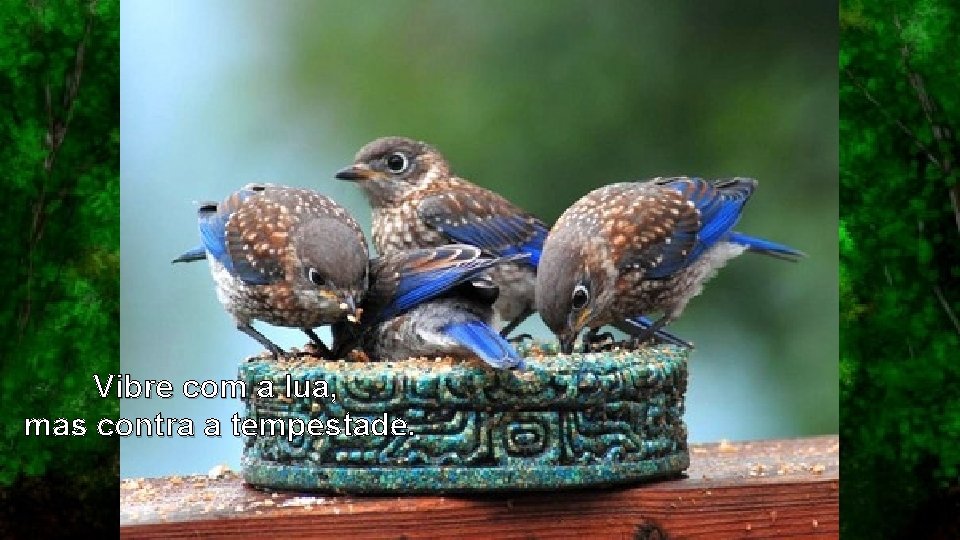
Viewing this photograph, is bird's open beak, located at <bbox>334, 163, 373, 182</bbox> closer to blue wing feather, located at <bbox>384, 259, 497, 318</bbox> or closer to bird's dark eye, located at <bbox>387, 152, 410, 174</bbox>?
bird's dark eye, located at <bbox>387, 152, 410, 174</bbox>

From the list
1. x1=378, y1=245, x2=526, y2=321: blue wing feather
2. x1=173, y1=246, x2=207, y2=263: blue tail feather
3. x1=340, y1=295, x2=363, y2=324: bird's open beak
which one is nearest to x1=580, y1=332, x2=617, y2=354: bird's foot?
x1=378, y1=245, x2=526, y2=321: blue wing feather

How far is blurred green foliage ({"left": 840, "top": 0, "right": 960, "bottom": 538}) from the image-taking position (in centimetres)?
418

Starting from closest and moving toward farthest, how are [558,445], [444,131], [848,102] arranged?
[558,445]
[848,102]
[444,131]

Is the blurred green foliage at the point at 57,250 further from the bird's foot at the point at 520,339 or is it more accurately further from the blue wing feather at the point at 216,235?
the bird's foot at the point at 520,339

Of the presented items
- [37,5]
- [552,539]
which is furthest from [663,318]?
[37,5]

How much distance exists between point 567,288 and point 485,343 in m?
0.63

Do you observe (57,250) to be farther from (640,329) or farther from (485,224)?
(640,329)

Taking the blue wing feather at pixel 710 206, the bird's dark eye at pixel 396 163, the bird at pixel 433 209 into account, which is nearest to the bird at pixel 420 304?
the bird at pixel 433 209

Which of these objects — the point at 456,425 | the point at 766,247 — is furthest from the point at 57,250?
the point at 766,247

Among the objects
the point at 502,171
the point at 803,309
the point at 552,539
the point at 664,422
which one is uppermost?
the point at 502,171

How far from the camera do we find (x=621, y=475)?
4.01 meters

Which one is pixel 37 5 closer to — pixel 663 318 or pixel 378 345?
pixel 378 345

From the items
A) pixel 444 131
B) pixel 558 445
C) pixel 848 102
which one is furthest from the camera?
pixel 444 131

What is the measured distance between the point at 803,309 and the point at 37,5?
2.91 m
